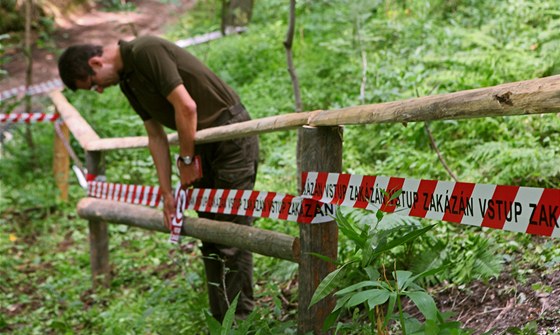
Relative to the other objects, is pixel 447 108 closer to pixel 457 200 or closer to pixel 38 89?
pixel 457 200

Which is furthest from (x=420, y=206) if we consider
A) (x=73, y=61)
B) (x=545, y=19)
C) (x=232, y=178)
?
(x=545, y=19)

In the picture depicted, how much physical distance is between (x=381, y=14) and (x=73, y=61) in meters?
6.69

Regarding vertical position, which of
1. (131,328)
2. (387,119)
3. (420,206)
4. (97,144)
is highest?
(387,119)

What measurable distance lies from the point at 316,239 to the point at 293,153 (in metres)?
3.86

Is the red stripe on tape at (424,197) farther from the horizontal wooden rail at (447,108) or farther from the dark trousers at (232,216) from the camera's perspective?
the dark trousers at (232,216)

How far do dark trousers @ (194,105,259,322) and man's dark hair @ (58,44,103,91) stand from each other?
90cm

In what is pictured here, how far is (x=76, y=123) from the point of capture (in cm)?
726

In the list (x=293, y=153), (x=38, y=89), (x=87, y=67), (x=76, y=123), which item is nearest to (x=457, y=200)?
(x=87, y=67)

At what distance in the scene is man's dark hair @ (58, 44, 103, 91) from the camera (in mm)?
4359

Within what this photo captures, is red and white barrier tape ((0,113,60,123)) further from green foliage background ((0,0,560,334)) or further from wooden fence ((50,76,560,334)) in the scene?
wooden fence ((50,76,560,334))

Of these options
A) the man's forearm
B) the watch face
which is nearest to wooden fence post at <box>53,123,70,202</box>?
the man's forearm

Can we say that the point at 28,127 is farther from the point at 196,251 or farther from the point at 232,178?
the point at 232,178

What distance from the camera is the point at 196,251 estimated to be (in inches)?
251

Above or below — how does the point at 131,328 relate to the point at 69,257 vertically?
above
